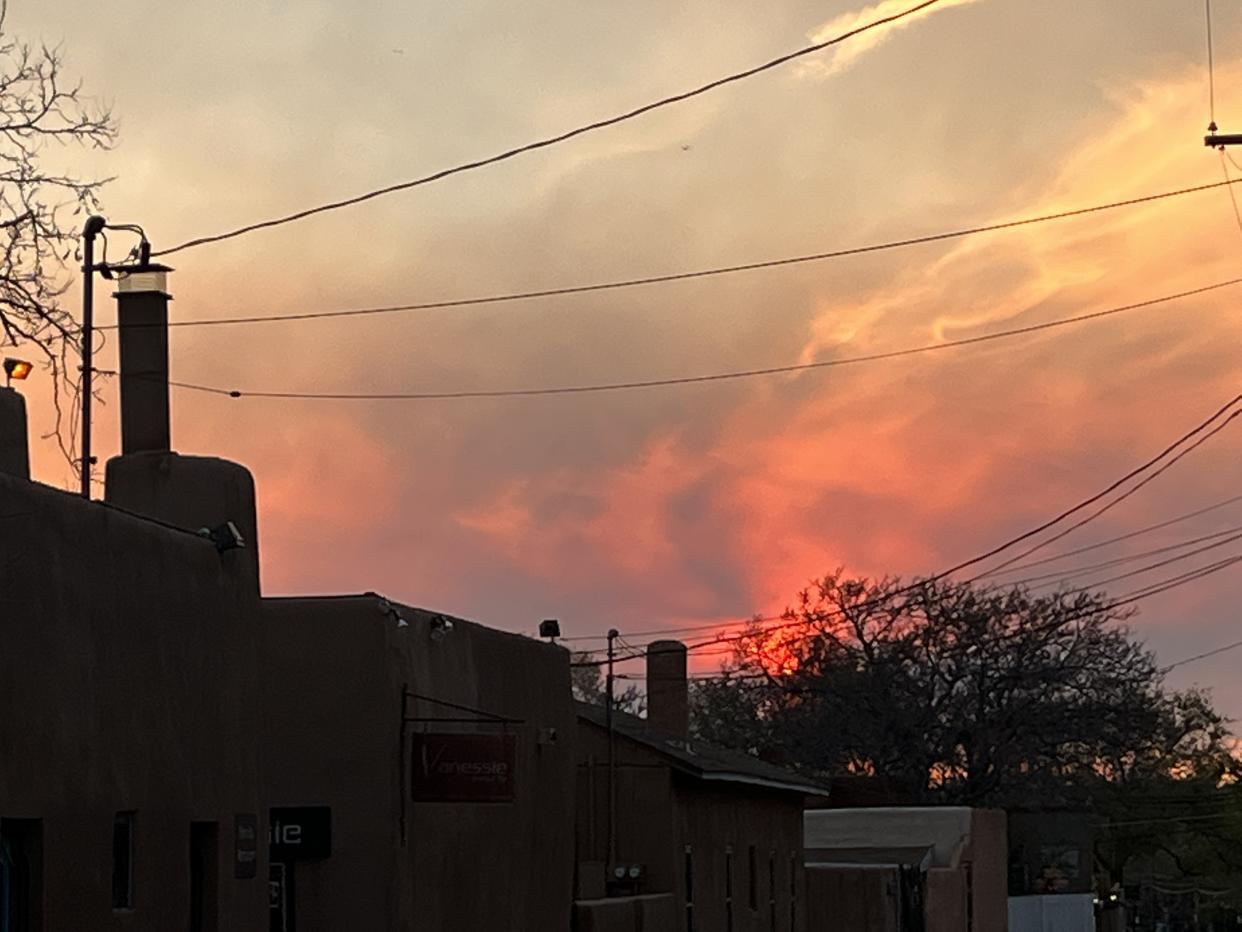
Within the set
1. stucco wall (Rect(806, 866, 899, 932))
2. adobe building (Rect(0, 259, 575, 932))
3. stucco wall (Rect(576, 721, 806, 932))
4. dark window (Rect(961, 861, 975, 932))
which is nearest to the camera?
adobe building (Rect(0, 259, 575, 932))

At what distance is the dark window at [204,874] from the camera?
695 inches

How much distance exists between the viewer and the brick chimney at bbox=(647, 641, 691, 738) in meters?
45.7

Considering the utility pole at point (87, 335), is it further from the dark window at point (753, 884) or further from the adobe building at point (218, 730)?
the dark window at point (753, 884)

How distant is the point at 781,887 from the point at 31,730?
29.0 m

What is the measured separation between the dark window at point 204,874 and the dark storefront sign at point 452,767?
4.19 m

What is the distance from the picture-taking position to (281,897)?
21.3 metres

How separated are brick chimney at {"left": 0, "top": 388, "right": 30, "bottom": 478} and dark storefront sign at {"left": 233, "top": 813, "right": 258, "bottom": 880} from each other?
374 cm

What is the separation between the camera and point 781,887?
41.9 m

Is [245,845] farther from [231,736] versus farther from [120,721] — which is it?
[120,721]

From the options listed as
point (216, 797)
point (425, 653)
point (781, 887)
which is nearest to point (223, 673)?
point (216, 797)

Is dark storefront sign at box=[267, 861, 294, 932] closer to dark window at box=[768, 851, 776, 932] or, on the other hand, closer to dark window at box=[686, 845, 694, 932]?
dark window at box=[686, 845, 694, 932]

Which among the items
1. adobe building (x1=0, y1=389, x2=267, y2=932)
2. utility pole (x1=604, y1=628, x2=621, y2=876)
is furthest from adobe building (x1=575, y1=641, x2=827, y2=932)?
adobe building (x1=0, y1=389, x2=267, y2=932)

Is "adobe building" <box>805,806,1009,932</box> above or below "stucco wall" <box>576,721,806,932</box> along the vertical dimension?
below

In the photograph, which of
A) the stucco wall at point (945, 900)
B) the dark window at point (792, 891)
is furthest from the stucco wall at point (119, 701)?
the stucco wall at point (945, 900)
